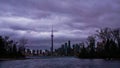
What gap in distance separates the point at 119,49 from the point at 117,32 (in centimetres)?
1582

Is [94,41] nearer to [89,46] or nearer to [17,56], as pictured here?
[89,46]

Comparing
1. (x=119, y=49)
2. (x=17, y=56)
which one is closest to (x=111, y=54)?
(x=119, y=49)

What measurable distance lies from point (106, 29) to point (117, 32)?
7600 millimetres

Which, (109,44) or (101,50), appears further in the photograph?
(101,50)

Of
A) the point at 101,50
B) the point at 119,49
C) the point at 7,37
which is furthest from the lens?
the point at 7,37

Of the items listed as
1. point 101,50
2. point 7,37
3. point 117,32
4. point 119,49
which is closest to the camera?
point 117,32

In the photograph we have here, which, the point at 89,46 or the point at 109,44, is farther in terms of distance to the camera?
the point at 89,46

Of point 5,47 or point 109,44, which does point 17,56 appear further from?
point 109,44

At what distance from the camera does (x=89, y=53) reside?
19800 centimetres

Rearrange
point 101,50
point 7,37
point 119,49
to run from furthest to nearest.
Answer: point 7,37 → point 101,50 → point 119,49

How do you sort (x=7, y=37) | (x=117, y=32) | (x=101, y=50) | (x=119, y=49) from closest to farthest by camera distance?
1. (x=117, y=32)
2. (x=119, y=49)
3. (x=101, y=50)
4. (x=7, y=37)

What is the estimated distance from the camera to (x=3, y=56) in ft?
575

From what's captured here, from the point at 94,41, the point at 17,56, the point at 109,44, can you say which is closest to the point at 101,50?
the point at 94,41

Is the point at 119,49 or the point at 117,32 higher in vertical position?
the point at 117,32
